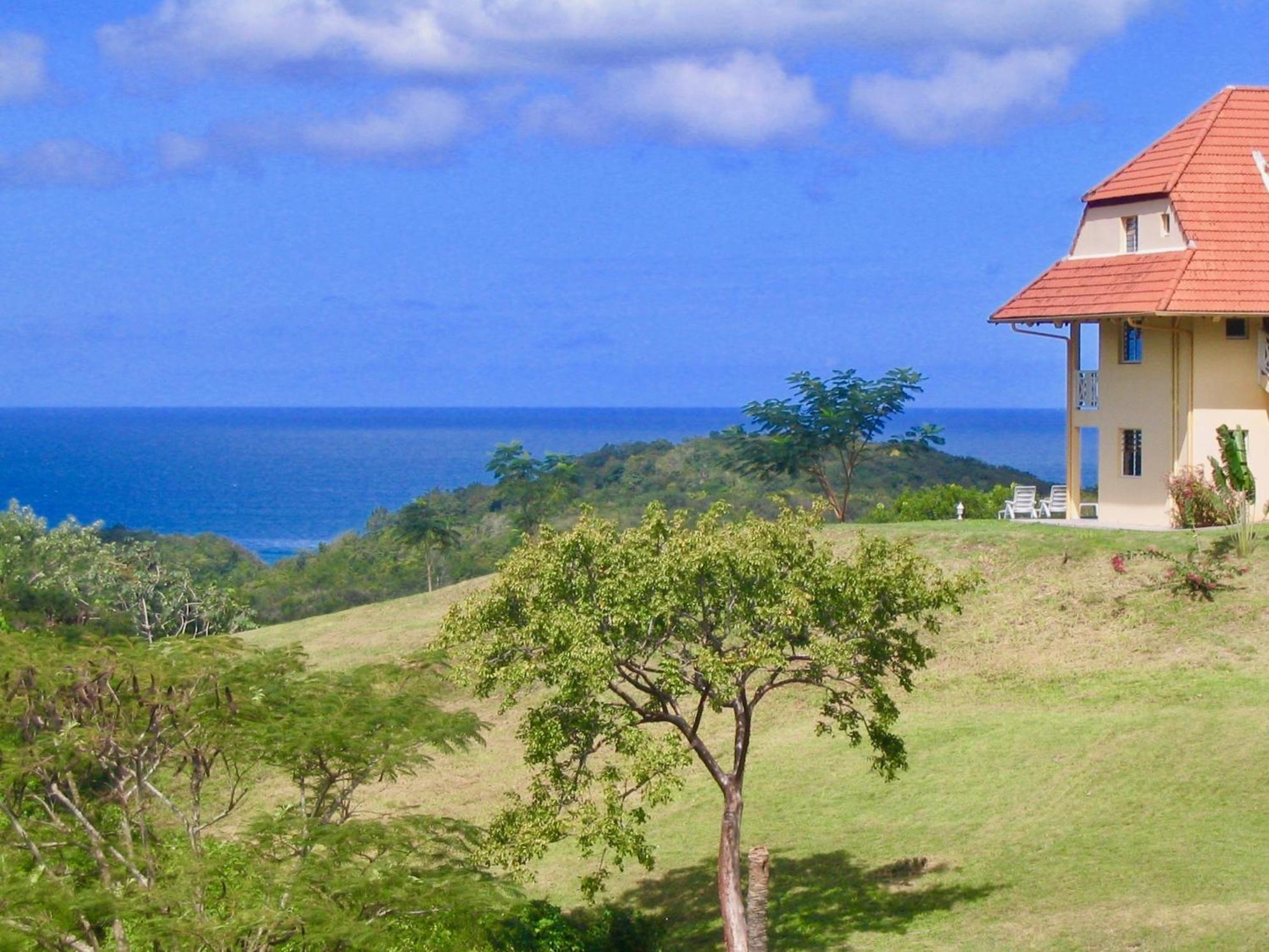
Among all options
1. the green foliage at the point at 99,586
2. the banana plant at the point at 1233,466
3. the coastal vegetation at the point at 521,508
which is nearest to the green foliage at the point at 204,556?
the coastal vegetation at the point at 521,508

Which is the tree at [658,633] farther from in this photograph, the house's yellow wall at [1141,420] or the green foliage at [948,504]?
the green foliage at [948,504]

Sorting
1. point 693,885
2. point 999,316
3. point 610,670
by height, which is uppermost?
point 999,316

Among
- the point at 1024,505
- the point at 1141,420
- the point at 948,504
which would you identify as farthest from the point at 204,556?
the point at 1141,420

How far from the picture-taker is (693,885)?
2500 centimetres

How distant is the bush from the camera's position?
36.6 m

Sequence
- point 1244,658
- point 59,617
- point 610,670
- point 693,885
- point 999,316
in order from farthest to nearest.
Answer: point 59,617 → point 999,316 → point 1244,658 → point 693,885 → point 610,670

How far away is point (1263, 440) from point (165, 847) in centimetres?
2666

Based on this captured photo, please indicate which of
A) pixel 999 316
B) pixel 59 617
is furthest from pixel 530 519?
pixel 999 316

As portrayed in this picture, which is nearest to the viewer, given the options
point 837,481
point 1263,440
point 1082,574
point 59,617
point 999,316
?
point 1082,574

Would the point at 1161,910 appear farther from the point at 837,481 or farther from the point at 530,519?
the point at 837,481

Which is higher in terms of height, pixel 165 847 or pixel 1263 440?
pixel 1263 440

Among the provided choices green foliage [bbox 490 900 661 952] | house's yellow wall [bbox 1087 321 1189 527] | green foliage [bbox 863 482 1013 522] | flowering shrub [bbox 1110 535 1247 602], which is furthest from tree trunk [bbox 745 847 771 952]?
green foliage [bbox 863 482 1013 522]

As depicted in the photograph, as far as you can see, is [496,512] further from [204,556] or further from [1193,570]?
[1193,570]

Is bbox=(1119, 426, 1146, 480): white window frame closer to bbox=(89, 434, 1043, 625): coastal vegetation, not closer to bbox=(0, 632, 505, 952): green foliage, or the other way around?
bbox=(89, 434, 1043, 625): coastal vegetation
